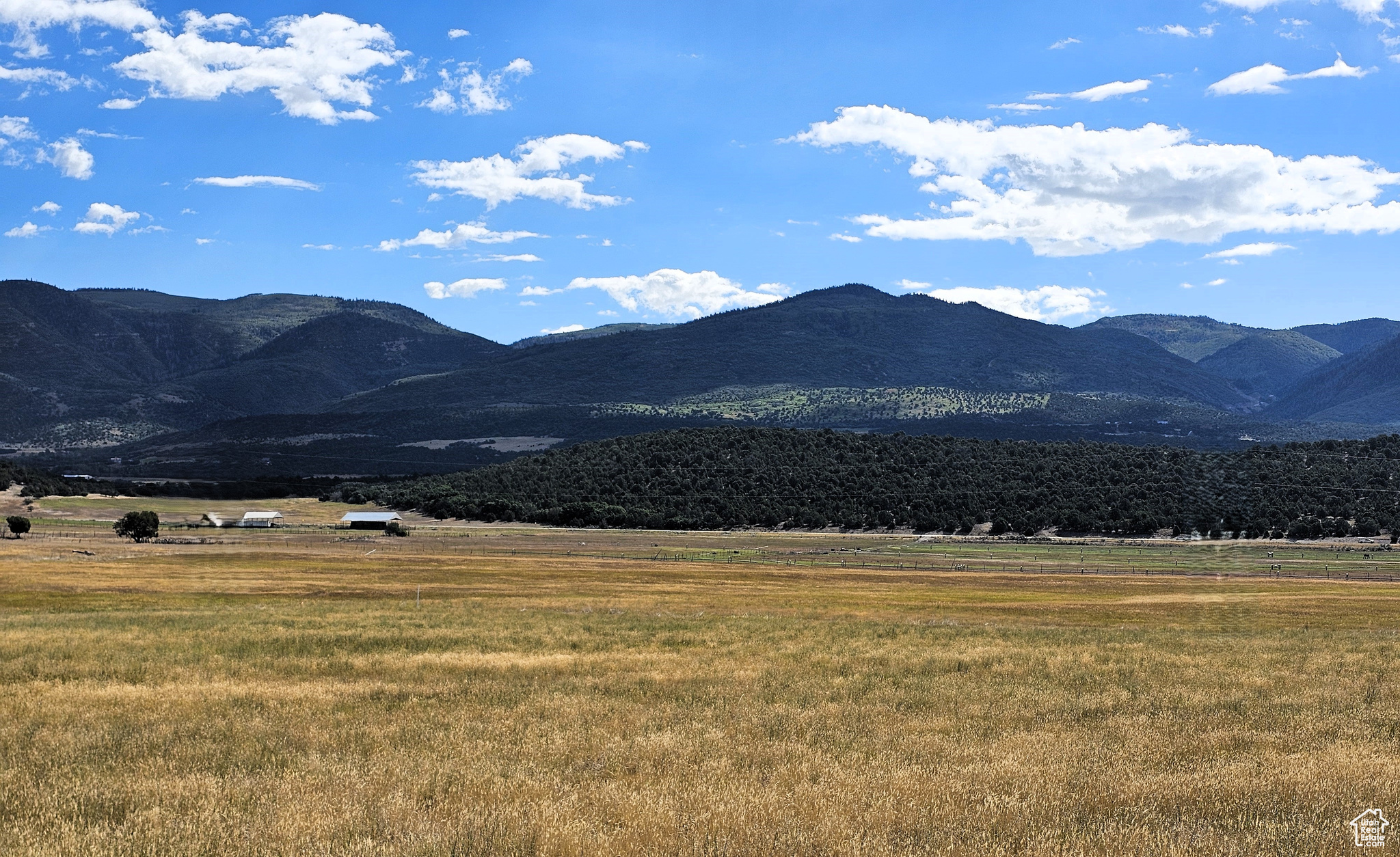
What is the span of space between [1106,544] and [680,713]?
95.9 meters

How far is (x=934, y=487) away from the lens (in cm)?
12794

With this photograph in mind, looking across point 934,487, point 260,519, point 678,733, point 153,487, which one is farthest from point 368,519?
point 678,733

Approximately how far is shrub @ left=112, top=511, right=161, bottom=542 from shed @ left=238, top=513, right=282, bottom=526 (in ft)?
84.5

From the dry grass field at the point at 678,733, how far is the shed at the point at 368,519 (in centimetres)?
7888

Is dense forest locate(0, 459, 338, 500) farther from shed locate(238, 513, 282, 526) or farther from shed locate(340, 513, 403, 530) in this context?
shed locate(340, 513, 403, 530)

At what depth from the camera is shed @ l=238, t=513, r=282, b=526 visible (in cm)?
12006

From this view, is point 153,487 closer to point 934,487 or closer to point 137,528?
point 137,528

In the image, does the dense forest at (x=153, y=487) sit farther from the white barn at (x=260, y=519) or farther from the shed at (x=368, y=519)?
the shed at (x=368, y=519)

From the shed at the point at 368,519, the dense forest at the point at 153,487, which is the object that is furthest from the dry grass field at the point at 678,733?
the dense forest at the point at 153,487

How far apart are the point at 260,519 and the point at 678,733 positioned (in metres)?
118

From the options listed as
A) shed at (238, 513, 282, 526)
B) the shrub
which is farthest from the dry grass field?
shed at (238, 513, 282, 526)

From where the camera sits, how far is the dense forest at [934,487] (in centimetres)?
11344

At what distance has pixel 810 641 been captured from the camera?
27.1 meters

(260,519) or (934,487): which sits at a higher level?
(934,487)
